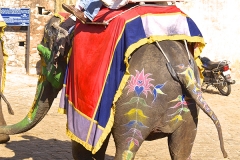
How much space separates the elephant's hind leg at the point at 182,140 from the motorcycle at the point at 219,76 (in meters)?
7.51

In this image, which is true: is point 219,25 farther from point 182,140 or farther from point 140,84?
point 140,84

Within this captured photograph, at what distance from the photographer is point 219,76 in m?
12.7

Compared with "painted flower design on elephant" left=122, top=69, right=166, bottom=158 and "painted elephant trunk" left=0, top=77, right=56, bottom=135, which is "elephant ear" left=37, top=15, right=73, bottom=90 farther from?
"painted flower design on elephant" left=122, top=69, right=166, bottom=158

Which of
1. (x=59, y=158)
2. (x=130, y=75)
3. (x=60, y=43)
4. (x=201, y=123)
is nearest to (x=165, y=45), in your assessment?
(x=130, y=75)

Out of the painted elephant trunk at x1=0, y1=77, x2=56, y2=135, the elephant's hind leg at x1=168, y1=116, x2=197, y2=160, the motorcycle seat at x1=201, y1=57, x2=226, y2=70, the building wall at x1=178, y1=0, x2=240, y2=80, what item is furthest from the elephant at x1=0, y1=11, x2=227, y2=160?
the building wall at x1=178, y1=0, x2=240, y2=80

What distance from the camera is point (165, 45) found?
16.0 ft

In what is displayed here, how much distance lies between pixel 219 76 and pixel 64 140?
16.7ft

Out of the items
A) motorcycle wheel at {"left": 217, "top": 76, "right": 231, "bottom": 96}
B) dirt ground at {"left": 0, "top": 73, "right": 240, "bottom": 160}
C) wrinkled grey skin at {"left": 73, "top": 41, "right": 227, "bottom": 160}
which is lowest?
motorcycle wheel at {"left": 217, "top": 76, "right": 231, "bottom": 96}

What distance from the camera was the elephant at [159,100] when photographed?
4750 millimetres

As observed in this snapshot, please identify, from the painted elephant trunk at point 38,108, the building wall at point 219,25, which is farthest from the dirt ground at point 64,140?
the building wall at point 219,25

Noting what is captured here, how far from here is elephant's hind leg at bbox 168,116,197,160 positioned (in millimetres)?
4926

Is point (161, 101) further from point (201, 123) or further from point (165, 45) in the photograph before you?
point (201, 123)

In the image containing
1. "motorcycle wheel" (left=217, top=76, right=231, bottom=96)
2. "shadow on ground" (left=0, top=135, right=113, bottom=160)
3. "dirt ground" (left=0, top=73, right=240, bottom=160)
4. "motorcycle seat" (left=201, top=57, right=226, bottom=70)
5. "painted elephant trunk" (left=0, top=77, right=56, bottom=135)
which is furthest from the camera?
"motorcycle seat" (left=201, top=57, right=226, bottom=70)

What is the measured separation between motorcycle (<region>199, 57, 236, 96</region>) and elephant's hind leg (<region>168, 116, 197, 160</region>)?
296 inches
